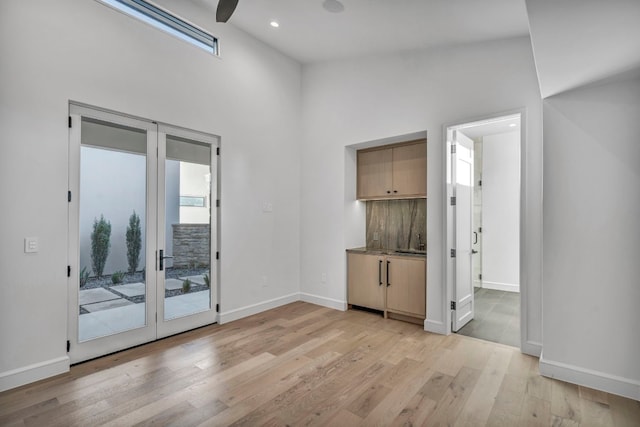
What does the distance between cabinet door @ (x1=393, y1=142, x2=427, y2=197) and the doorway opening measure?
46cm

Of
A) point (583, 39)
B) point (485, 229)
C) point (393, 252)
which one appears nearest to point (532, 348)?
point (393, 252)

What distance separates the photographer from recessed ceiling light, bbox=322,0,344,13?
126 inches

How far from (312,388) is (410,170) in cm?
289

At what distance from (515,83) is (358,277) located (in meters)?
2.92

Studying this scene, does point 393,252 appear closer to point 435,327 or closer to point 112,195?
point 435,327

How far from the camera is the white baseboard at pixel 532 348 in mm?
3039

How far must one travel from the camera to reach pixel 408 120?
3980 millimetres

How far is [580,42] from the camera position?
182 centimetres

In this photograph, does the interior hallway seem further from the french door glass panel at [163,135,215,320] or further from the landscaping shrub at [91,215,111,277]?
the landscaping shrub at [91,215,111,277]

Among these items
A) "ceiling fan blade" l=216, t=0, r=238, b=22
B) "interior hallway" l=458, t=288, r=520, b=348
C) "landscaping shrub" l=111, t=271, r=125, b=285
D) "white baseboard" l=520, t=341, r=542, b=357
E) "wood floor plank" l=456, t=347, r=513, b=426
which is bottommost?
"wood floor plank" l=456, t=347, r=513, b=426

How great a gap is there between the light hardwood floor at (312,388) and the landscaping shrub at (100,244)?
2.89 ft

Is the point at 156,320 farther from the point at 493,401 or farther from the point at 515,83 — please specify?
the point at 515,83

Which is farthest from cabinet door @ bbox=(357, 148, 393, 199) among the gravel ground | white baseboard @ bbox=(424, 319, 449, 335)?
the gravel ground

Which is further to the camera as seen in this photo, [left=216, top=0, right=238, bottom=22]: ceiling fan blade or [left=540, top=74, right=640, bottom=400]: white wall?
[left=540, top=74, right=640, bottom=400]: white wall
